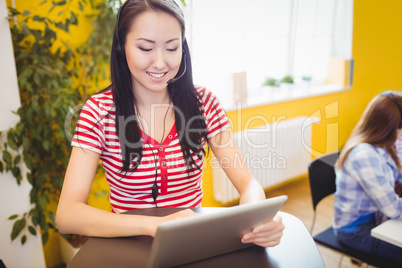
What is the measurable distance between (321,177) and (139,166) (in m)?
1.15

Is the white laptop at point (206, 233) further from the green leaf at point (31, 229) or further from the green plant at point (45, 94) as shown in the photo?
the green leaf at point (31, 229)

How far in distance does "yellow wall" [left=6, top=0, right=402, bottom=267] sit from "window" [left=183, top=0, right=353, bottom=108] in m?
0.18

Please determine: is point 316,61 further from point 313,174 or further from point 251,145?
point 313,174

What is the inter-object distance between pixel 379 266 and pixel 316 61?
259 cm

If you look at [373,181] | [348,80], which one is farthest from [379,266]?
[348,80]

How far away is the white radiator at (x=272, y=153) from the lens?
2789mm

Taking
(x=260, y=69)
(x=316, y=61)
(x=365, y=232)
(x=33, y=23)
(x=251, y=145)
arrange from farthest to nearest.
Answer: (x=316, y=61)
(x=260, y=69)
(x=251, y=145)
(x=33, y=23)
(x=365, y=232)

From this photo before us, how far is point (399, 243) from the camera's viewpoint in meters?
1.19

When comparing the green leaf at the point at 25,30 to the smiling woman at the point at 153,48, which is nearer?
the smiling woman at the point at 153,48

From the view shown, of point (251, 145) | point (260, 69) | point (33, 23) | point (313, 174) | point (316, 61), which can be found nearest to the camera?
point (313, 174)

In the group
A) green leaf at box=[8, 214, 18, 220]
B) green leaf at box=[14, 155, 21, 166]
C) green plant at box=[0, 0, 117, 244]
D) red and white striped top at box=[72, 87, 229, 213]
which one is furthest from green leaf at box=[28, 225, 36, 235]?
red and white striped top at box=[72, 87, 229, 213]

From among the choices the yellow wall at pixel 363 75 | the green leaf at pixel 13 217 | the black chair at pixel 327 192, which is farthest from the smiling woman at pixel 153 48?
the yellow wall at pixel 363 75

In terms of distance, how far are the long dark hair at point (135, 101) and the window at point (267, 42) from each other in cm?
154

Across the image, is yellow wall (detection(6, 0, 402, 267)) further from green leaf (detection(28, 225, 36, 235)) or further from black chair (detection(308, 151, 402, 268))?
green leaf (detection(28, 225, 36, 235))
